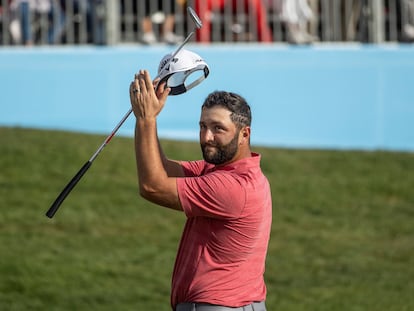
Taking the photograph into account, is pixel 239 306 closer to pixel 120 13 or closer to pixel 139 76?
pixel 139 76

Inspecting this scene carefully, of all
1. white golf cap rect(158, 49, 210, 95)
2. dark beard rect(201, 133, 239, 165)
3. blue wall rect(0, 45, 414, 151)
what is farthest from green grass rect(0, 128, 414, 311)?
white golf cap rect(158, 49, 210, 95)

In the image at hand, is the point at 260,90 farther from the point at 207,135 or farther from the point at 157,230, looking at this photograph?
the point at 207,135

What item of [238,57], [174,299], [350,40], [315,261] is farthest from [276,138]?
[174,299]

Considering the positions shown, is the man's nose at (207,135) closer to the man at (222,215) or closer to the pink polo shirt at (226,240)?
the man at (222,215)

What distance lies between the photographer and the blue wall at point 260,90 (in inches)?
548

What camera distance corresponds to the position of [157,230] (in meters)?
10.5

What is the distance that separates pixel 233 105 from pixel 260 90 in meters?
10.1

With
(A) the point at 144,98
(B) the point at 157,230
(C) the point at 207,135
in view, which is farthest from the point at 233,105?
(B) the point at 157,230

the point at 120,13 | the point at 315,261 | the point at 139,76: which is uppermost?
the point at 139,76

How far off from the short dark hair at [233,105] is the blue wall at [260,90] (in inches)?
339

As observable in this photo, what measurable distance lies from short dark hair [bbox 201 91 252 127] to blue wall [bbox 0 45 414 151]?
8.61m

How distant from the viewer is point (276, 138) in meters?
13.8

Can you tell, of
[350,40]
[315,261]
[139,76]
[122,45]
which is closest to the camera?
[139,76]

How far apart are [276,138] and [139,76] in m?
9.36
